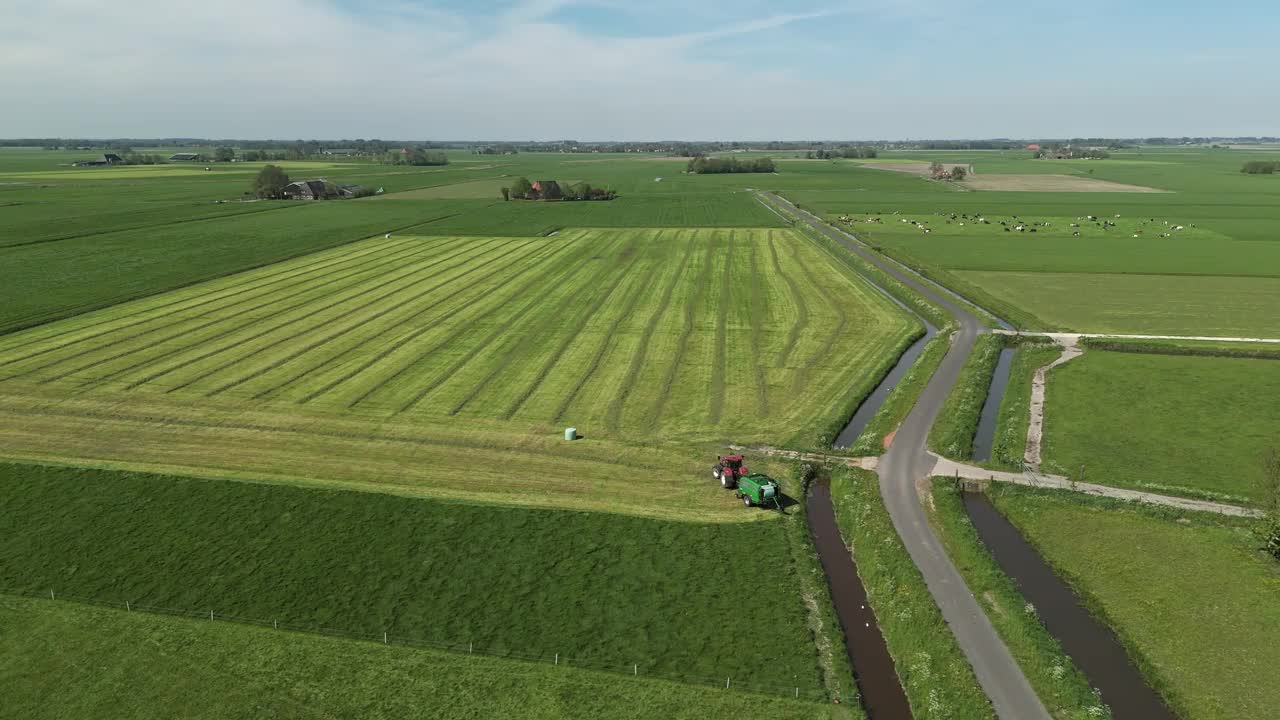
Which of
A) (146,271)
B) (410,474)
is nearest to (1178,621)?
(410,474)

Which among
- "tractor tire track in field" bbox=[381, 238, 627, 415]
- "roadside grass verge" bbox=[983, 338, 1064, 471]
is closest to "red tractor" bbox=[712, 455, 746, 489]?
"roadside grass verge" bbox=[983, 338, 1064, 471]

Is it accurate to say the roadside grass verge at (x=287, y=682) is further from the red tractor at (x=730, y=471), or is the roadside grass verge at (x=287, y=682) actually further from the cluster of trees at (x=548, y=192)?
the cluster of trees at (x=548, y=192)

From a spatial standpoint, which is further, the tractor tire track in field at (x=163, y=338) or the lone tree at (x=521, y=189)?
the lone tree at (x=521, y=189)

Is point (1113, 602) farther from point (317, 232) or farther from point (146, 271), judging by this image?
point (317, 232)

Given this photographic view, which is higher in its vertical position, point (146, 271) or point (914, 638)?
point (146, 271)

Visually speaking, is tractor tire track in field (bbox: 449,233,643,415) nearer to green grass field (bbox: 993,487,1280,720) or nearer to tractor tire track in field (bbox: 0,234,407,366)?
green grass field (bbox: 993,487,1280,720)

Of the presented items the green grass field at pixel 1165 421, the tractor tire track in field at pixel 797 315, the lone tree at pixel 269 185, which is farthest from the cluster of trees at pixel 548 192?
the green grass field at pixel 1165 421
